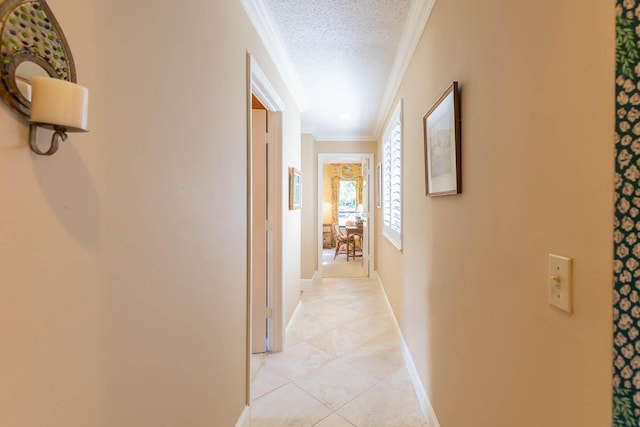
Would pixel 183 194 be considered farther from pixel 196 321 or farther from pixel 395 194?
pixel 395 194

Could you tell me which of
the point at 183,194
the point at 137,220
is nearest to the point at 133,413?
the point at 137,220

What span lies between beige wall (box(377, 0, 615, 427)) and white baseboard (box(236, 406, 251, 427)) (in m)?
1.10

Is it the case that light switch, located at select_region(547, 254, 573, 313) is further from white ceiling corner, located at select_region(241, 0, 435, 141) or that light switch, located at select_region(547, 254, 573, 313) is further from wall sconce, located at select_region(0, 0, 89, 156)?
white ceiling corner, located at select_region(241, 0, 435, 141)

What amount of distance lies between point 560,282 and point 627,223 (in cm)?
23

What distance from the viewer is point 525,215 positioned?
84cm

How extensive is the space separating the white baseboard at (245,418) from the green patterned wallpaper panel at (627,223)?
1708 mm

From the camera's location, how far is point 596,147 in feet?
1.94

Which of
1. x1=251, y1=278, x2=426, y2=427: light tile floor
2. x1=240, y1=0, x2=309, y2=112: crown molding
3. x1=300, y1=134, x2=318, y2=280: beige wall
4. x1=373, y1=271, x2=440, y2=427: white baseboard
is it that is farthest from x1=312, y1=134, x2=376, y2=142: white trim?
x1=373, y1=271, x2=440, y2=427: white baseboard

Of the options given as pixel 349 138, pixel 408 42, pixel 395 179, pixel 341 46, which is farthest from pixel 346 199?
pixel 408 42

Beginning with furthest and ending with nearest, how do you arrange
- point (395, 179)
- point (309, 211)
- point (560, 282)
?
point (309, 211), point (395, 179), point (560, 282)

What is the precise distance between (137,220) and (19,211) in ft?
1.06

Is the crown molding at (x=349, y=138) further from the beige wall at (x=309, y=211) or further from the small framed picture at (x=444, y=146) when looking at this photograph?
the small framed picture at (x=444, y=146)

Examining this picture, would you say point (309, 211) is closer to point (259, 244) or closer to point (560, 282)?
point (259, 244)

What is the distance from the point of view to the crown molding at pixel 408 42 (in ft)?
5.94
